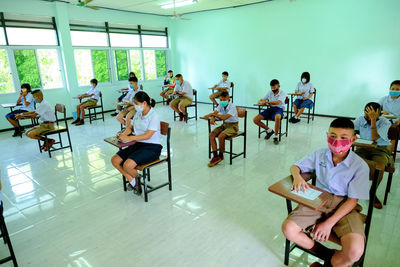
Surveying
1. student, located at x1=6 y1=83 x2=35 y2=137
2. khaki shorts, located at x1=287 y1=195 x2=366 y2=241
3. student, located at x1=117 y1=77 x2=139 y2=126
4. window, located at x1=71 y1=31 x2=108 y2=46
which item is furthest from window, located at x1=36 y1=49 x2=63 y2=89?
khaki shorts, located at x1=287 y1=195 x2=366 y2=241

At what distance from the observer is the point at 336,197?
6.03 ft

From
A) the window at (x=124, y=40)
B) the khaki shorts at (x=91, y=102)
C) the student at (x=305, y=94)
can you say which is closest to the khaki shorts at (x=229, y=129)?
the student at (x=305, y=94)

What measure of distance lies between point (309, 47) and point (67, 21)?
22.0 feet

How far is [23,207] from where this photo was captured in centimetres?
299

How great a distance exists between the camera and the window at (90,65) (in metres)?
7.80

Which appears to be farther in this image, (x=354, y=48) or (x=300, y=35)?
(x=300, y=35)

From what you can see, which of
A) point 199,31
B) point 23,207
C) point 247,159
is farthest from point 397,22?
point 23,207

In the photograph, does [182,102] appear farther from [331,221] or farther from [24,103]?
[331,221]

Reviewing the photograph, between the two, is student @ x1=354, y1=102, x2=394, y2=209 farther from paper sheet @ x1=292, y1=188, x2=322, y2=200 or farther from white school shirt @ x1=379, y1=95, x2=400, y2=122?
paper sheet @ x1=292, y1=188, x2=322, y2=200

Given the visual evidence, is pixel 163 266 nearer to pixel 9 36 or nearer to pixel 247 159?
pixel 247 159

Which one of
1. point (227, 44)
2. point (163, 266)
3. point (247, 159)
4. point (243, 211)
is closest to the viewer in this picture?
point (163, 266)

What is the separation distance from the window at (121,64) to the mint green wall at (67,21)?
0.92 feet

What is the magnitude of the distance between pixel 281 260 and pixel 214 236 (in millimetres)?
618

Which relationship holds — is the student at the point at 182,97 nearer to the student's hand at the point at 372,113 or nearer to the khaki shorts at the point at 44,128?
the khaki shorts at the point at 44,128
